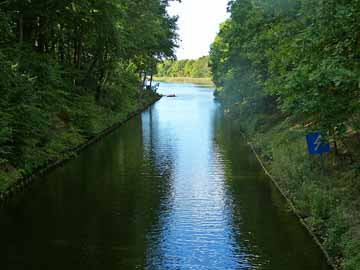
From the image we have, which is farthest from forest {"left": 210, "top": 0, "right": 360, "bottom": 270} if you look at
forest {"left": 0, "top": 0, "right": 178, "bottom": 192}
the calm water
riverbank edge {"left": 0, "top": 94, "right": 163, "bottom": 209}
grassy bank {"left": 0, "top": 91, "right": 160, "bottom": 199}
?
grassy bank {"left": 0, "top": 91, "right": 160, "bottom": 199}

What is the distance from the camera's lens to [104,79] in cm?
4156

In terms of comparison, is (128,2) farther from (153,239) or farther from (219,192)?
(153,239)

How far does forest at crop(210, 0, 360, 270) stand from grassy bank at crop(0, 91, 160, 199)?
847cm

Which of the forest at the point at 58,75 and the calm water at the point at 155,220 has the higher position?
the forest at the point at 58,75

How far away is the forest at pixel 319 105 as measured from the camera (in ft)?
33.0

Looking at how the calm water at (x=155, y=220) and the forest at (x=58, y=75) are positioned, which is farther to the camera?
the forest at (x=58, y=75)

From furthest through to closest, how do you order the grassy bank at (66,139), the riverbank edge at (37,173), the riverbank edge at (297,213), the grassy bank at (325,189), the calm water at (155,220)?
the grassy bank at (66,139), the riverbank edge at (37,173), the calm water at (155,220), the riverbank edge at (297,213), the grassy bank at (325,189)

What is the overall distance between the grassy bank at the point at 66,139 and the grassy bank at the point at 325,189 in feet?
27.7

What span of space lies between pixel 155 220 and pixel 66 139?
516 inches

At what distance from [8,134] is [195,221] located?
234 inches

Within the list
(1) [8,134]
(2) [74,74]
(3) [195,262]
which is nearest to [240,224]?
(3) [195,262]

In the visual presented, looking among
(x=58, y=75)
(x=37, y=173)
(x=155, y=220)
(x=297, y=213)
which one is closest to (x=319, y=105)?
(x=297, y=213)

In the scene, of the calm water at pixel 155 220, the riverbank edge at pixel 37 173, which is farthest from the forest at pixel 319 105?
the riverbank edge at pixel 37 173

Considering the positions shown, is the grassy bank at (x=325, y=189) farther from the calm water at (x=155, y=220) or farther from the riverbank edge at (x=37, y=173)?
the riverbank edge at (x=37, y=173)
